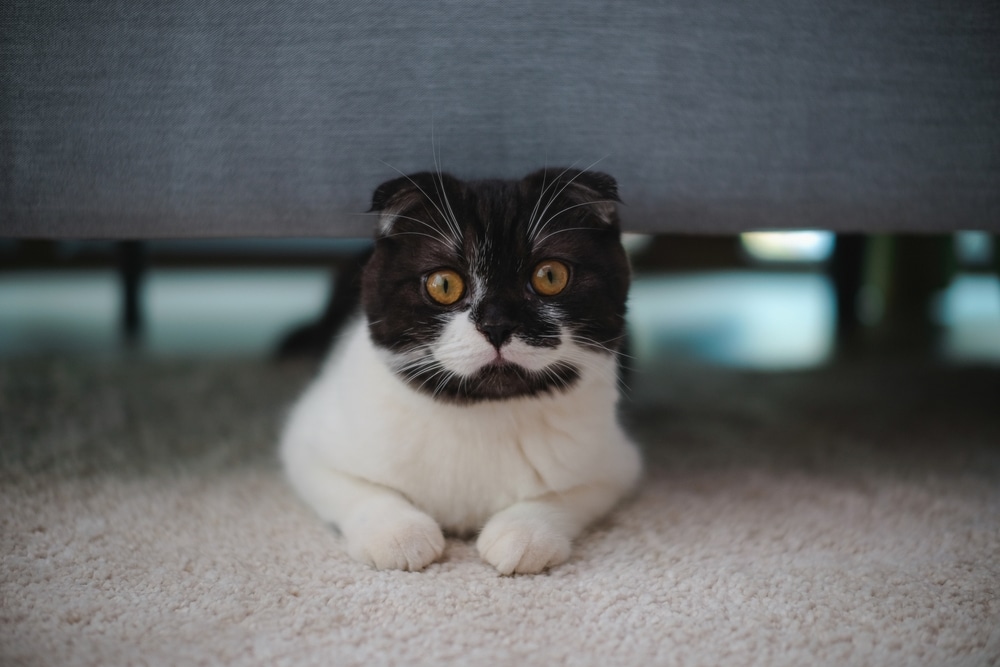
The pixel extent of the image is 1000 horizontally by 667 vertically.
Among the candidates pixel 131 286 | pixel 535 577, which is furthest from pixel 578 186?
pixel 131 286

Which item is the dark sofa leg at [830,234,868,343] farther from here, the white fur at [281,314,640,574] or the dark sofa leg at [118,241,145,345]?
the dark sofa leg at [118,241,145,345]

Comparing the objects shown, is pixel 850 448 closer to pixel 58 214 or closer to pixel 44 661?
pixel 44 661

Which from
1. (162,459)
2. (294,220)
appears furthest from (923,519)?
(162,459)

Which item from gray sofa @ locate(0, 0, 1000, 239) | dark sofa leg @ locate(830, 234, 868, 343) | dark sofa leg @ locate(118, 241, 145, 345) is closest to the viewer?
gray sofa @ locate(0, 0, 1000, 239)

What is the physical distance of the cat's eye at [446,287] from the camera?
100cm

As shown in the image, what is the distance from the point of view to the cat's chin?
971mm

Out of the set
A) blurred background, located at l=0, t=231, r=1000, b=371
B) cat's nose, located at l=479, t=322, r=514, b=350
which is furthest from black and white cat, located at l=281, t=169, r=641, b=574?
blurred background, located at l=0, t=231, r=1000, b=371

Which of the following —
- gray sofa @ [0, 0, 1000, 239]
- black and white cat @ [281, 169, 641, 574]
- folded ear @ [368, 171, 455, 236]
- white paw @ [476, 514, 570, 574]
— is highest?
gray sofa @ [0, 0, 1000, 239]

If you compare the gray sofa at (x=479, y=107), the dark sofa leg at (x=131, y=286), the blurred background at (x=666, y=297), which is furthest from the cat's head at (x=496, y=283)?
the dark sofa leg at (x=131, y=286)

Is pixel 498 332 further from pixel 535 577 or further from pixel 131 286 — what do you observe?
pixel 131 286

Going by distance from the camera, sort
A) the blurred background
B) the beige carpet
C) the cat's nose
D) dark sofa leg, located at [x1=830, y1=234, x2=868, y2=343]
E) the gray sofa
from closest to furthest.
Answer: the beige carpet, the cat's nose, the gray sofa, the blurred background, dark sofa leg, located at [x1=830, y1=234, x2=868, y2=343]

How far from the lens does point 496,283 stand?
98 centimetres

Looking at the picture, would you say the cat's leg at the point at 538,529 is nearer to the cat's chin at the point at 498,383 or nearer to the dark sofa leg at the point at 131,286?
the cat's chin at the point at 498,383

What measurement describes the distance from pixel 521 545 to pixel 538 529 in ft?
0.14
